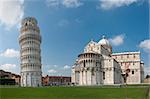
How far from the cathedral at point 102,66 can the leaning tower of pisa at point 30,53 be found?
13380 millimetres

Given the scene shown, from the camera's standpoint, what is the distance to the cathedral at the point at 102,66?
90.8 meters

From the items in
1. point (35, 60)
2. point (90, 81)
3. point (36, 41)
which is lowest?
point (90, 81)

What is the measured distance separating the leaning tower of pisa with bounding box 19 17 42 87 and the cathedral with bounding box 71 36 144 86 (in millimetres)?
13380

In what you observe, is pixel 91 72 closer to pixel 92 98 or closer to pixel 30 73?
pixel 30 73

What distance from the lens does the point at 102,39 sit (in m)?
114

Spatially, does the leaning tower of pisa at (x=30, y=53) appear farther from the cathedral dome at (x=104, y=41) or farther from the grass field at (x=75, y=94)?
the grass field at (x=75, y=94)

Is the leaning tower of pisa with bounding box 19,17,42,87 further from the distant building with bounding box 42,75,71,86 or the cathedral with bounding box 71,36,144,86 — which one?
the distant building with bounding box 42,75,71,86

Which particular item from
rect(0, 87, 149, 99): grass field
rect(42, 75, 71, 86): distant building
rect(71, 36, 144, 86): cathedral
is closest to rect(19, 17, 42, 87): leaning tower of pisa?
rect(71, 36, 144, 86): cathedral

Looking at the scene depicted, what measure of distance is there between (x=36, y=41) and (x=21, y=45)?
566cm

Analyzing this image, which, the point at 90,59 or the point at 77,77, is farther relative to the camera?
the point at 77,77

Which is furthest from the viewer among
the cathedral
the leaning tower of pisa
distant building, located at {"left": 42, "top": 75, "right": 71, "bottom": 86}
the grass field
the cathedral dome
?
distant building, located at {"left": 42, "top": 75, "right": 71, "bottom": 86}

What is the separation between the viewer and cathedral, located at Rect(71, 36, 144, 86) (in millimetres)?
90812

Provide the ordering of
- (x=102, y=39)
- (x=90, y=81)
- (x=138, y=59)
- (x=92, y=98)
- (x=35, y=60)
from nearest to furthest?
(x=92, y=98) < (x=90, y=81) < (x=35, y=60) < (x=138, y=59) < (x=102, y=39)

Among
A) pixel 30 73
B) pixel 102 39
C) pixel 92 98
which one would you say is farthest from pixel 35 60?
pixel 92 98
